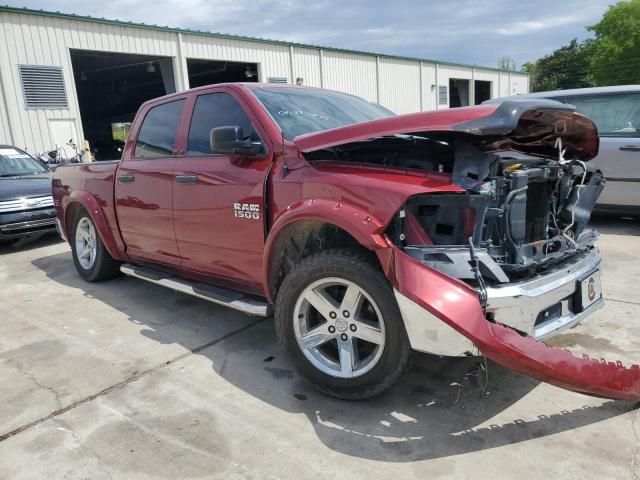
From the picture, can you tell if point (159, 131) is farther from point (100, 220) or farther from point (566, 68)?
point (566, 68)

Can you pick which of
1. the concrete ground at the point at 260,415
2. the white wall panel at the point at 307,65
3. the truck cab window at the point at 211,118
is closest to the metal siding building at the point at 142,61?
the white wall panel at the point at 307,65

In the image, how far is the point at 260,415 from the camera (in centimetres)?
290

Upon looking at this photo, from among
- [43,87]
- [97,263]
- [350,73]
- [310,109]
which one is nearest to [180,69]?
[43,87]

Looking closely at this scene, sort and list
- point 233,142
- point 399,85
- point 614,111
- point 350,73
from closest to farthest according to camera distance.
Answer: point 233,142 < point 614,111 < point 350,73 < point 399,85

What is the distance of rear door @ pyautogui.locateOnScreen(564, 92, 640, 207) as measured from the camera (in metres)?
6.41

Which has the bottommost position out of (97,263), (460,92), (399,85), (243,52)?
(97,263)

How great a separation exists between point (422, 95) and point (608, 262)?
77.3 feet

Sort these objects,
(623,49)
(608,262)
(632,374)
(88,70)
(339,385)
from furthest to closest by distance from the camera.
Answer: (623,49), (88,70), (608,262), (339,385), (632,374)

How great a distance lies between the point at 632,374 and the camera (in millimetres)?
2557

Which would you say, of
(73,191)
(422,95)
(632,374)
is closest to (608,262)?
(632,374)

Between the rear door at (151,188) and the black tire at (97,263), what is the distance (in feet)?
2.14

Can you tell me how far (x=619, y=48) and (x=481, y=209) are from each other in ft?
210

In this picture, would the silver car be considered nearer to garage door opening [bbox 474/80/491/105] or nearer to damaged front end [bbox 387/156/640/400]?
damaged front end [bbox 387/156/640/400]

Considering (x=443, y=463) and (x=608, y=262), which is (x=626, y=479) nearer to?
(x=443, y=463)
